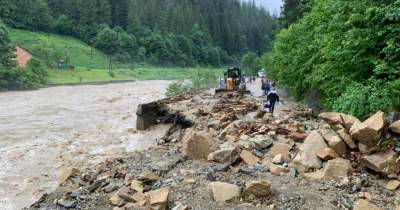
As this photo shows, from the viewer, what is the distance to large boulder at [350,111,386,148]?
31.7ft

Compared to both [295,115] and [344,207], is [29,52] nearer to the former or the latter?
[295,115]

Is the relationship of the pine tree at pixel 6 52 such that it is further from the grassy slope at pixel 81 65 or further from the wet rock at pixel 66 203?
the wet rock at pixel 66 203

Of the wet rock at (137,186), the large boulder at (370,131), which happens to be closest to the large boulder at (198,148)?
the wet rock at (137,186)

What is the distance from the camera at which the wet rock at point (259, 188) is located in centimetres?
869

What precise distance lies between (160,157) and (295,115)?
658 cm

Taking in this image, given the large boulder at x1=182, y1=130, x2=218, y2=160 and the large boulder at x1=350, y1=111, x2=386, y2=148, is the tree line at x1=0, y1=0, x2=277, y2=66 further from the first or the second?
the large boulder at x1=350, y1=111, x2=386, y2=148

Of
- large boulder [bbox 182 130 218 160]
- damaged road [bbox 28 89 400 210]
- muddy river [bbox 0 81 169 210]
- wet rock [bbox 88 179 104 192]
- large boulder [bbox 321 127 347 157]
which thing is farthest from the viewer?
muddy river [bbox 0 81 169 210]

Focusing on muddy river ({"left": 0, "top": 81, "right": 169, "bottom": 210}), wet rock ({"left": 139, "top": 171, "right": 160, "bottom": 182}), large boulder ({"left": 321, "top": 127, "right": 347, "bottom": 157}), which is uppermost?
large boulder ({"left": 321, "top": 127, "right": 347, "bottom": 157})

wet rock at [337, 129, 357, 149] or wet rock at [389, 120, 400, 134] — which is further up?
wet rock at [389, 120, 400, 134]

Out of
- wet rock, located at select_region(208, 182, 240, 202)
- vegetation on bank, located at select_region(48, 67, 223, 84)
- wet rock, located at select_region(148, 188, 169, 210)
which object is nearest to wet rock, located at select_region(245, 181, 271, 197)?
wet rock, located at select_region(208, 182, 240, 202)

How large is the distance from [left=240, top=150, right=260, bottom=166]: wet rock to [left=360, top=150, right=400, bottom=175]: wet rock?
2683 millimetres

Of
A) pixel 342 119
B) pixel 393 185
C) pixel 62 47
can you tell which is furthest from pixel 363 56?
pixel 62 47

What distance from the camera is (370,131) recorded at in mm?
9719

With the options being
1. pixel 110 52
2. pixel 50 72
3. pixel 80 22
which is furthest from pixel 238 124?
pixel 80 22
